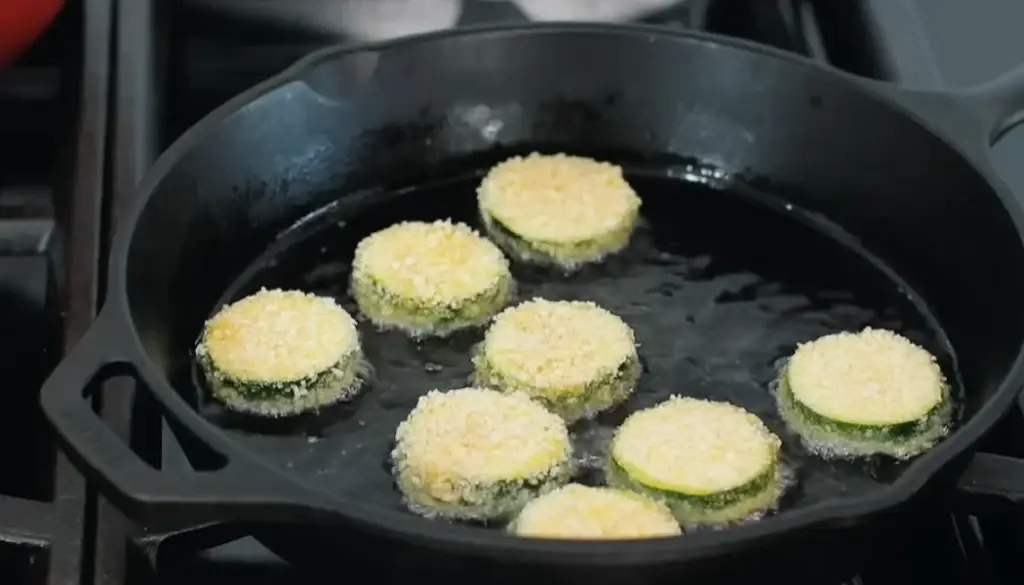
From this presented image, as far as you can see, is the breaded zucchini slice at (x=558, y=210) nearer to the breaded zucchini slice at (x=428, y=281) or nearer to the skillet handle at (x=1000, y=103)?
the breaded zucchini slice at (x=428, y=281)

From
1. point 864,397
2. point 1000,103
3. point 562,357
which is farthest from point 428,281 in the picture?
point 1000,103

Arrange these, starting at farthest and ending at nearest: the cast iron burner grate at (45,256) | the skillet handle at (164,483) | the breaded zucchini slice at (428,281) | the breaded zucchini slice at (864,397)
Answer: the breaded zucchini slice at (428,281), the breaded zucchini slice at (864,397), the cast iron burner grate at (45,256), the skillet handle at (164,483)

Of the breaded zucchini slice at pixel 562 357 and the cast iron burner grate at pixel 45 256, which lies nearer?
the cast iron burner grate at pixel 45 256

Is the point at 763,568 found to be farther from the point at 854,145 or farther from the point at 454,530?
the point at 854,145

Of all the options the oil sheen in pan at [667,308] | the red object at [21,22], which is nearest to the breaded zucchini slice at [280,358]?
the oil sheen in pan at [667,308]

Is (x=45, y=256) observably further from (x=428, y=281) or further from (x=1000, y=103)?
(x=1000, y=103)
